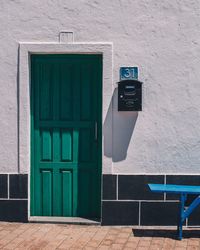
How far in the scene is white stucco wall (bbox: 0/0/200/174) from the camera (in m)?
5.97

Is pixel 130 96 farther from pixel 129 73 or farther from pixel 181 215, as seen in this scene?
pixel 181 215

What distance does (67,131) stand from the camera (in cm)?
619

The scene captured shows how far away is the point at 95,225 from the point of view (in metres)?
6.05

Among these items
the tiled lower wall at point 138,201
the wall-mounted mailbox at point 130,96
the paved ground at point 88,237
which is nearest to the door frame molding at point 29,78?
the wall-mounted mailbox at point 130,96

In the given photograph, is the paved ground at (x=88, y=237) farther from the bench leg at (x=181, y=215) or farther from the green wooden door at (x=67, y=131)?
the green wooden door at (x=67, y=131)

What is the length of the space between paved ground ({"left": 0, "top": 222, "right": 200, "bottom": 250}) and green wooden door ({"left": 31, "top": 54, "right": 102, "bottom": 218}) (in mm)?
432

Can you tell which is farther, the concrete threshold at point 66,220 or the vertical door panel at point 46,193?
the vertical door panel at point 46,193

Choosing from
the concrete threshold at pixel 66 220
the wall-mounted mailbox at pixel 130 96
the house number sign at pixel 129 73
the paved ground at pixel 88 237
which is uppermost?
the house number sign at pixel 129 73

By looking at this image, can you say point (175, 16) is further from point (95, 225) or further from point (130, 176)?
point (95, 225)

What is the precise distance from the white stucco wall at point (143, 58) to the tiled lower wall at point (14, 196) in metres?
0.89

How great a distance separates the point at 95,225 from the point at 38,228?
74 centimetres

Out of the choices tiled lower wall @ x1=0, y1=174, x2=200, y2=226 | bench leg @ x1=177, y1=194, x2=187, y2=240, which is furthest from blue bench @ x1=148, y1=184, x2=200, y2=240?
tiled lower wall @ x1=0, y1=174, x2=200, y2=226

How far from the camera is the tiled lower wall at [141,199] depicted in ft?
19.7

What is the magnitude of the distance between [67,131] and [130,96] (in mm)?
975
